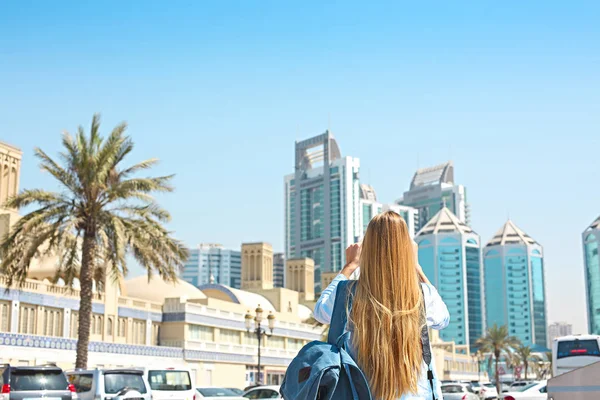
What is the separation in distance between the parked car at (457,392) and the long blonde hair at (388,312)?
29015 mm

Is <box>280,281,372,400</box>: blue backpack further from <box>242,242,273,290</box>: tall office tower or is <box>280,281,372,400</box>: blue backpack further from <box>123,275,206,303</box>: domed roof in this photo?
<box>242,242,273,290</box>: tall office tower

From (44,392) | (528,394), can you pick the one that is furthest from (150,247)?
(528,394)

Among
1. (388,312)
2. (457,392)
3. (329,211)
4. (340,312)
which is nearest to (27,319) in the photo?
(457,392)

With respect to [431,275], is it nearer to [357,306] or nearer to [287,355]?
[287,355]

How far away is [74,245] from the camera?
27.9 m

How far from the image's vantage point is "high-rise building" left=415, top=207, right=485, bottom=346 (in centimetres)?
18712

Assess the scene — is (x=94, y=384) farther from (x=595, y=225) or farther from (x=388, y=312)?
(x=595, y=225)

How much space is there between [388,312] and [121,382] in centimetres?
1623

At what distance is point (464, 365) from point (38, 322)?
9744cm

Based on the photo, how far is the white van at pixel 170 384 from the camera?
20.0 metres

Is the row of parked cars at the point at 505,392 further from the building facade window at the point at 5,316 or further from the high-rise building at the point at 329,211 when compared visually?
the high-rise building at the point at 329,211

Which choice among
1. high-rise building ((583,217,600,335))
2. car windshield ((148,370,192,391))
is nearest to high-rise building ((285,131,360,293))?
high-rise building ((583,217,600,335))

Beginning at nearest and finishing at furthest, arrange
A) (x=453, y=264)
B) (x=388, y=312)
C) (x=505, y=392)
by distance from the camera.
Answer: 1. (x=388, y=312)
2. (x=505, y=392)
3. (x=453, y=264)

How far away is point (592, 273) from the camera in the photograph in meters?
187
